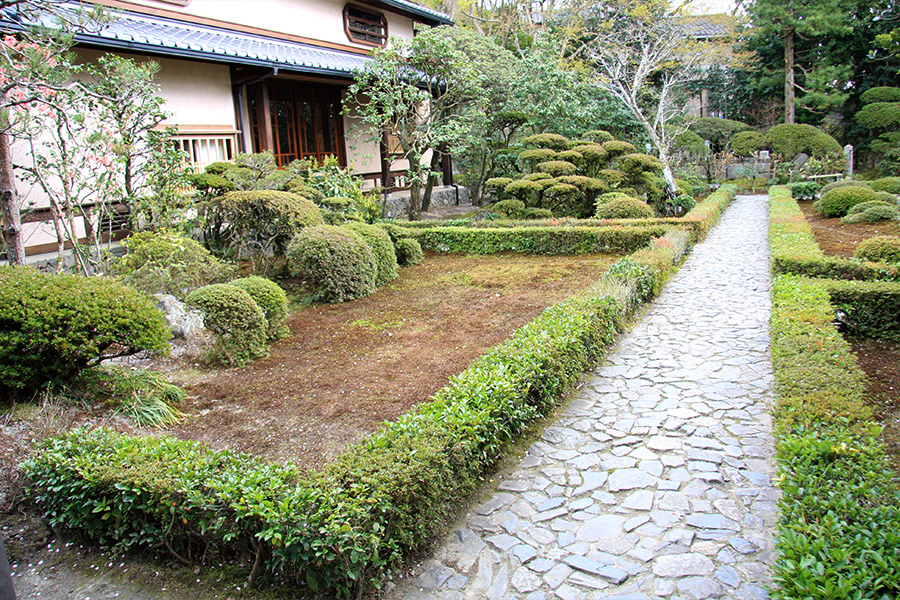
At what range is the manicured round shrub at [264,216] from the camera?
330 inches

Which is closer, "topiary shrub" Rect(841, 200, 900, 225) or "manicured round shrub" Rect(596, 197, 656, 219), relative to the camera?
"topiary shrub" Rect(841, 200, 900, 225)

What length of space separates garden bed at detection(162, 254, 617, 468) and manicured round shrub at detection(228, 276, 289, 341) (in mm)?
181

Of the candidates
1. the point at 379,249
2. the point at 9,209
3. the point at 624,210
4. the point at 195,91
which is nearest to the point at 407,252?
the point at 379,249

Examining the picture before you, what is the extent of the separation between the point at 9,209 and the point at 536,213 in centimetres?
1104

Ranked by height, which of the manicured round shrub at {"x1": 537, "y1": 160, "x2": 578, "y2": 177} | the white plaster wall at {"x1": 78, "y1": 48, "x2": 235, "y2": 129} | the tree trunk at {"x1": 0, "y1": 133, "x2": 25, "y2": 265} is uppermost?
the white plaster wall at {"x1": 78, "y1": 48, "x2": 235, "y2": 129}

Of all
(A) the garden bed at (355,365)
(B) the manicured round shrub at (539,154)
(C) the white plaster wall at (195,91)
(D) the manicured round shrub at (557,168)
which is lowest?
(A) the garden bed at (355,365)

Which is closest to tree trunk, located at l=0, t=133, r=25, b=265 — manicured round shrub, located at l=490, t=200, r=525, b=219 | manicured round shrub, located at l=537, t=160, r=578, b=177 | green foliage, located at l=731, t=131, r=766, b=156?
manicured round shrub, located at l=490, t=200, r=525, b=219

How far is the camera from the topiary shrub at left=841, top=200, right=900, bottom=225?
12.5 metres

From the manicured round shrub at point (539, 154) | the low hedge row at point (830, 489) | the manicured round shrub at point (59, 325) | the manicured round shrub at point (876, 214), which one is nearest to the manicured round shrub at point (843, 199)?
the manicured round shrub at point (876, 214)

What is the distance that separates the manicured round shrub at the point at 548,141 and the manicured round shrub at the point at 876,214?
721 cm

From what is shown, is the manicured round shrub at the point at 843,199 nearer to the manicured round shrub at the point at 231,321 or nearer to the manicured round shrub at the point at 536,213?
the manicured round shrub at the point at 536,213

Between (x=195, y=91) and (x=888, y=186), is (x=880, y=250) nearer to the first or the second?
(x=888, y=186)

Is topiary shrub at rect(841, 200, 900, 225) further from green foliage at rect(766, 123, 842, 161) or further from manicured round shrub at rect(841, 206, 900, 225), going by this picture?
green foliage at rect(766, 123, 842, 161)

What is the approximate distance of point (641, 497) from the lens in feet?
12.1
